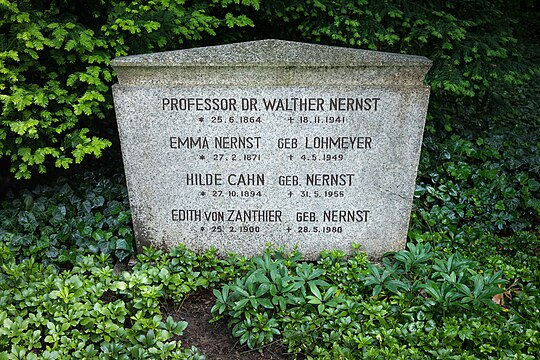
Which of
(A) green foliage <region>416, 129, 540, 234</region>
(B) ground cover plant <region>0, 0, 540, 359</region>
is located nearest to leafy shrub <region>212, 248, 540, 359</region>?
(B) ground cover plant <region>0, 0, 540, 359</region>

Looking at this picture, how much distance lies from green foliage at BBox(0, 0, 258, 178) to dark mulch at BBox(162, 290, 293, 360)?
Result: 1.40m

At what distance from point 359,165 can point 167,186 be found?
1.42 metres

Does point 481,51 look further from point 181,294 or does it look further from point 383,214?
point 181,294

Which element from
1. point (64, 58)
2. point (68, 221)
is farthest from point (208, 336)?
point (64, 58)

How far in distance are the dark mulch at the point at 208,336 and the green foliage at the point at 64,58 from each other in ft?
4.58

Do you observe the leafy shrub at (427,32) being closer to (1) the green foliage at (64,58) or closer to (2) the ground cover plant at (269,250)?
(2) the ground cover plant at (269,250)

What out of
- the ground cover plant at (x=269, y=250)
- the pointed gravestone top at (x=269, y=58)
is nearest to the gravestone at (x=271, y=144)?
the pointed gravestone top at (x=269, y=58)

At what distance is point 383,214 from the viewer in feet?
13.7

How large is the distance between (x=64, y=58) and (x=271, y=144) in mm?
1817

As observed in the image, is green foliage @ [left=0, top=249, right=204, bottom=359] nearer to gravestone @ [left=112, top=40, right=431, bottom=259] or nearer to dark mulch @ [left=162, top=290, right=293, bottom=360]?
dark mulch @ [left=162, top=290, right=293, bottom=360]

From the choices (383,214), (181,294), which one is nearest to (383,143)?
(383,214)

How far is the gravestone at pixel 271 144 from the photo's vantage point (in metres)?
3.76

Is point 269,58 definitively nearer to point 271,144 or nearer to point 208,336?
point 271,144

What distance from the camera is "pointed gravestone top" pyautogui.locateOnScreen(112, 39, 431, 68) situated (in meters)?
3.71
